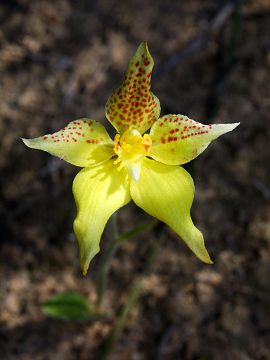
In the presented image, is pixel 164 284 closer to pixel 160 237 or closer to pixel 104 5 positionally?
pixel 160 237

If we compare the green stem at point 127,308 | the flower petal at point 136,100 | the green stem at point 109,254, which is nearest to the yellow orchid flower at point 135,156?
the flower petal at point 136,100

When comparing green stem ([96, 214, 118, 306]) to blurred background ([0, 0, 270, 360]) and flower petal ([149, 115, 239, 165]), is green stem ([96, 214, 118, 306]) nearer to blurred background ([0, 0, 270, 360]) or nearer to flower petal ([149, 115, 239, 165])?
blurred background ([0, 0, 270, 360])

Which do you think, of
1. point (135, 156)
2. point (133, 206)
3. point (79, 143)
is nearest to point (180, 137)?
point (135, 156)

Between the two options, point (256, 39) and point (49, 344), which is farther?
point (256, 39)

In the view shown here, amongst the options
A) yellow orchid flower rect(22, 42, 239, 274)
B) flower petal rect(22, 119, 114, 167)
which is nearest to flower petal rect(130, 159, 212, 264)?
yellow orchid flower rect(22, 42, 239, 274)

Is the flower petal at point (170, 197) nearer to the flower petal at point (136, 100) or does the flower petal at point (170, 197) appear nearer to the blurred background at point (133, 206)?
the flower petal at point (136, 100)

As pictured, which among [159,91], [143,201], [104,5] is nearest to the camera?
[143,201]

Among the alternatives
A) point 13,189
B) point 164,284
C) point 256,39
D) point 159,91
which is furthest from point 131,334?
point 256,39
